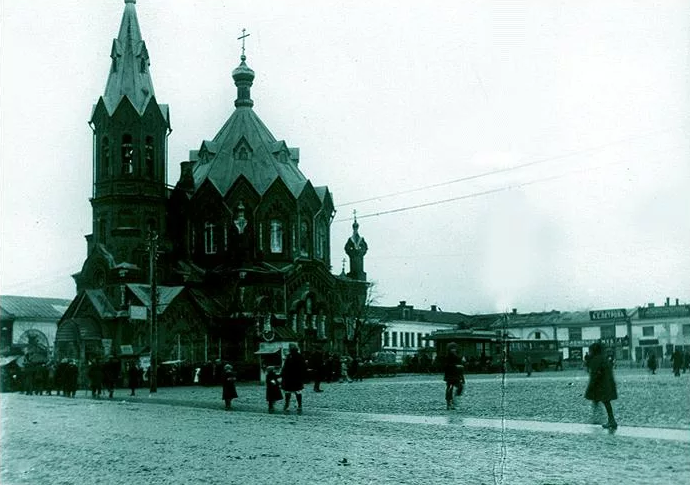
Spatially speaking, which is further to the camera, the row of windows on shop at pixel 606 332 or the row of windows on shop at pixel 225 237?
the row of windows on shop at pixel 606 332

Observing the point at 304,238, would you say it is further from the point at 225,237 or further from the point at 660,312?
the point at 660,312

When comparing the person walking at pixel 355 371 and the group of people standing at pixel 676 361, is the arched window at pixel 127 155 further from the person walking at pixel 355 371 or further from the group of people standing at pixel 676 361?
the group of people standing at pixel 676 361

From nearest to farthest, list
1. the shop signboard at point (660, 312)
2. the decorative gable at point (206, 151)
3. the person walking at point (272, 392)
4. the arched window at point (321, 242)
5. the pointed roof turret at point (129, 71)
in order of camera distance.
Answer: the person walking at point (272, 392)
the pointed roof turret at point (129, 71)
the decorative gable at point (206, 151)
the arched window at point (321, 242)
the shop signboard at point (660, 312)

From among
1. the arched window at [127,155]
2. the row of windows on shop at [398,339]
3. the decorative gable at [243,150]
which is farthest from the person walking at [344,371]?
the row of windows on shop at [398,339]

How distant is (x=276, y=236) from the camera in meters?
63.4

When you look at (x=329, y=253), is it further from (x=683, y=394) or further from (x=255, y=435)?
(x=255, y=435)

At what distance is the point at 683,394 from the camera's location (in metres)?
27.2

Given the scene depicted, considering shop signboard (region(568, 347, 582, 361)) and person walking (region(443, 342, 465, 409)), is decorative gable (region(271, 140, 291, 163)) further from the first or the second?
person walking (region(443, 342, 465, 409))

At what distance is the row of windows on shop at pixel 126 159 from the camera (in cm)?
5825

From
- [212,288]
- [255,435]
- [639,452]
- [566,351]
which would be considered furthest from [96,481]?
[566,351]

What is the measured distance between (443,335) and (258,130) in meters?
41.9

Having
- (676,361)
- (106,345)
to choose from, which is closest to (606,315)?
(676,361)

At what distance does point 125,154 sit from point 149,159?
5.44 feet

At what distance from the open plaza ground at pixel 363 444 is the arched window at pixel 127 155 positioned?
113 ft
